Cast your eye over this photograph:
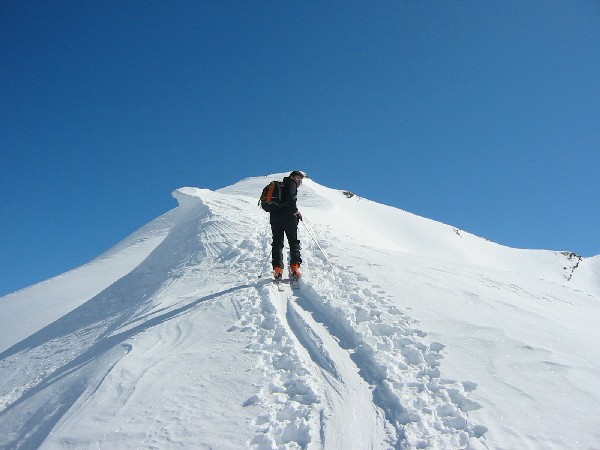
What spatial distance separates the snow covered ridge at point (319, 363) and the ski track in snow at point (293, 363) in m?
0.02

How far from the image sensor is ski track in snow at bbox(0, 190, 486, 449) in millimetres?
3637

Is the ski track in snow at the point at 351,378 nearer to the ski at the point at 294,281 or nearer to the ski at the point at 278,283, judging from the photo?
the ski at the point at 278,283

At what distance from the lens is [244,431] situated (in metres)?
3.62

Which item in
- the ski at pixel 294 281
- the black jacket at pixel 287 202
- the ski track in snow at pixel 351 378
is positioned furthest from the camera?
the black jacket at pixel 287 202

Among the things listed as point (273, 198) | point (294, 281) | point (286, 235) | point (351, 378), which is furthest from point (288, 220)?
→ point (351, 378)

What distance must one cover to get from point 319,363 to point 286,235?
12.0 ft

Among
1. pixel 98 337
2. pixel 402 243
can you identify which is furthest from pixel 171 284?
pixel 402 243

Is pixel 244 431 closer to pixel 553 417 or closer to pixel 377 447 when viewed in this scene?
pixel 377 447

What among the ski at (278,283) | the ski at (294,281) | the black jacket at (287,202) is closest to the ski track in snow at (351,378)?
the ski at (278,283)

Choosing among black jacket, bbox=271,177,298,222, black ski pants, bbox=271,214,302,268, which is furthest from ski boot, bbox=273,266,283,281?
black jacket, bbox=271,177,298,222

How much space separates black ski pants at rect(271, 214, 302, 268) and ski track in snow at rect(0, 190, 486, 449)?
1.64 ft

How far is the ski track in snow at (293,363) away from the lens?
364 centimetres

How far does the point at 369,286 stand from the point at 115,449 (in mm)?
4665

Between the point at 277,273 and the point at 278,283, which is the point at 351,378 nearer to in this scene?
the point at 278,283
